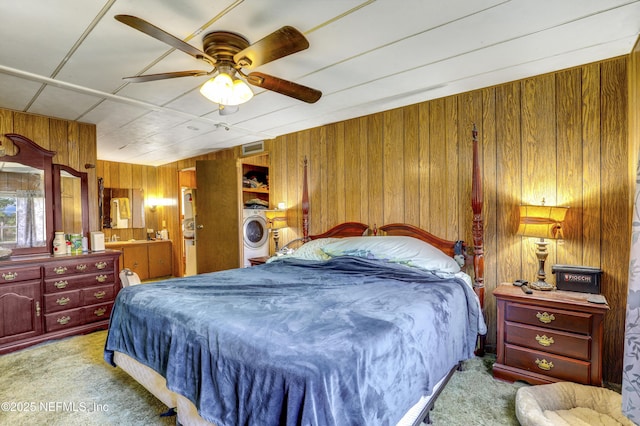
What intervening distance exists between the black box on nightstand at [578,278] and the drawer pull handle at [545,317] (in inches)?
11.8

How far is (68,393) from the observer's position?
7.40ft

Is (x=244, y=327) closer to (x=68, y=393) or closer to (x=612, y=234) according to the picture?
(x=68, y=393)

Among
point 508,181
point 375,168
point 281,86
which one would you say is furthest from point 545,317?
point 281,86

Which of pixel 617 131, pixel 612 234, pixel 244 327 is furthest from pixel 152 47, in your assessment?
pixel 612 234

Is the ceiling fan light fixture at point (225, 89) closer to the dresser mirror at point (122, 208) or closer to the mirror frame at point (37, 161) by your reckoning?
the mirror frame at point (37, 161)

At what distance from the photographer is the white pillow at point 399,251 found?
2.61 metres

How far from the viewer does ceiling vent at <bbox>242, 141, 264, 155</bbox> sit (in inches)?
192

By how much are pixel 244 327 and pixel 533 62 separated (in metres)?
2.84

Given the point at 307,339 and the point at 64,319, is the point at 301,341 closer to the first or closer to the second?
the point at 307,339

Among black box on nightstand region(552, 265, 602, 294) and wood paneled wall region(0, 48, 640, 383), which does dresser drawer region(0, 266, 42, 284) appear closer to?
wood paneled wall region(0, 48, 640, 383)

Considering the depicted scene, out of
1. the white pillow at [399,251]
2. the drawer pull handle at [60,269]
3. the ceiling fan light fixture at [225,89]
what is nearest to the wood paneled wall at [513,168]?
the white pillow at [399,251]

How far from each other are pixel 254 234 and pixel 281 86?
312cm

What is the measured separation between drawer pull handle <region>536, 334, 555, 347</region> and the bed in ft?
1.20

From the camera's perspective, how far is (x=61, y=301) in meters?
3.33
